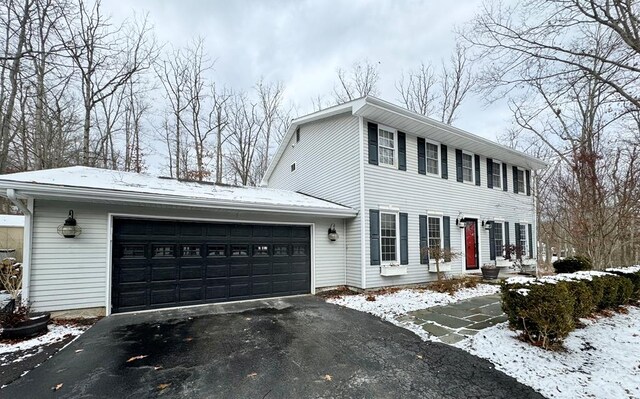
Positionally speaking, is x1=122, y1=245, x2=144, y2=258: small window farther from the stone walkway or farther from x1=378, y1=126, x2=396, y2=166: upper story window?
x1=378, y1=126, x2=396, y2=166: upper story window

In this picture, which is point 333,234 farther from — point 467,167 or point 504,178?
point 504,178

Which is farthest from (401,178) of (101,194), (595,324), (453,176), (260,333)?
(101,194)

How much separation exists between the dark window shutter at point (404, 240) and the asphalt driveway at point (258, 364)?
378 centimetres

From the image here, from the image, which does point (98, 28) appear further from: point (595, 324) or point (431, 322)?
point (595, 324)

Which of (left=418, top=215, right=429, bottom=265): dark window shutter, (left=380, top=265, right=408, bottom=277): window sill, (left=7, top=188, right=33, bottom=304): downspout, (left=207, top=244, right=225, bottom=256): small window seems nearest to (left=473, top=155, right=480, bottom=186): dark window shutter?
(left=418, top=215, right=429, bottom=265): dark window shutter

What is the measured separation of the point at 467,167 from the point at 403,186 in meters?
3.74

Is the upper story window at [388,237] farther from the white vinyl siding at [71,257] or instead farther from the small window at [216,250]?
the white vinyl siding at [71,257]

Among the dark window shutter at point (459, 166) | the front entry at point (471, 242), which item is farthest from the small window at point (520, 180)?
the dark window shutter at point (459, 166)

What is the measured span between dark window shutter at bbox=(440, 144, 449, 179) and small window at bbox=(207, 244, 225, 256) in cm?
789

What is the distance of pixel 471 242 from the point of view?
1146 centimetres

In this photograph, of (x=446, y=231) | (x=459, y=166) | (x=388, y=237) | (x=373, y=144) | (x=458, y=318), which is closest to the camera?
(x=458, y=318)

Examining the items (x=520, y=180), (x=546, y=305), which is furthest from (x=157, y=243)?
(x=520, y=180)

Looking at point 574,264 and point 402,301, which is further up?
point 574,264

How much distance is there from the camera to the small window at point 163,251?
6520 mm
